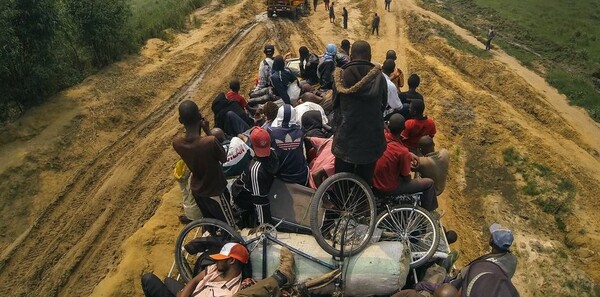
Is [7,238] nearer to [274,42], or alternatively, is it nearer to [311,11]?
[274,42]

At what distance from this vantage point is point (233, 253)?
483 centimetres

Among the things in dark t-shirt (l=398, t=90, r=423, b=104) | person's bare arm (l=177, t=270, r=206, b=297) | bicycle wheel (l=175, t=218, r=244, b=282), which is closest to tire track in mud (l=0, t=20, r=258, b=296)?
bicycle wheel (l=175, t=218, r=244, b=282)

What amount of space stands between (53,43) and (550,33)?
27782 mm

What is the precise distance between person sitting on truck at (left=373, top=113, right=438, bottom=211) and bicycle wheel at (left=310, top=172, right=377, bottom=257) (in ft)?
1.23

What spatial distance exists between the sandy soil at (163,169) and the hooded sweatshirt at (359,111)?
4.90 meters

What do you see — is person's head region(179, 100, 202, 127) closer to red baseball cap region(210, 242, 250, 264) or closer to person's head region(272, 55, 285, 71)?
red baseball cap region(210, 242, 250, 264)

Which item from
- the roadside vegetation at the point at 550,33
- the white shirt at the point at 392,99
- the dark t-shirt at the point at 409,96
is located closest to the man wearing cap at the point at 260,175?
the white shirt at the point at 392,99

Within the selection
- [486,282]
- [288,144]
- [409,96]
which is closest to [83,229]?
[288,144]

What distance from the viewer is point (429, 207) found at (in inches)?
228

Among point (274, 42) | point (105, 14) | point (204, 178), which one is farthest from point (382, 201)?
point (274, 42)

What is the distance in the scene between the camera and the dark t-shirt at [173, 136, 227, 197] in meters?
5.09

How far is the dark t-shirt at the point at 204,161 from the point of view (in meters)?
5.09

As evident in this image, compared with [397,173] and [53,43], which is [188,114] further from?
[53,43]

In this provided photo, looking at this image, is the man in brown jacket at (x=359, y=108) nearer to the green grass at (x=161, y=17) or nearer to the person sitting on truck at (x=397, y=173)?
the person sitting on truck at (x=397, y=173)
